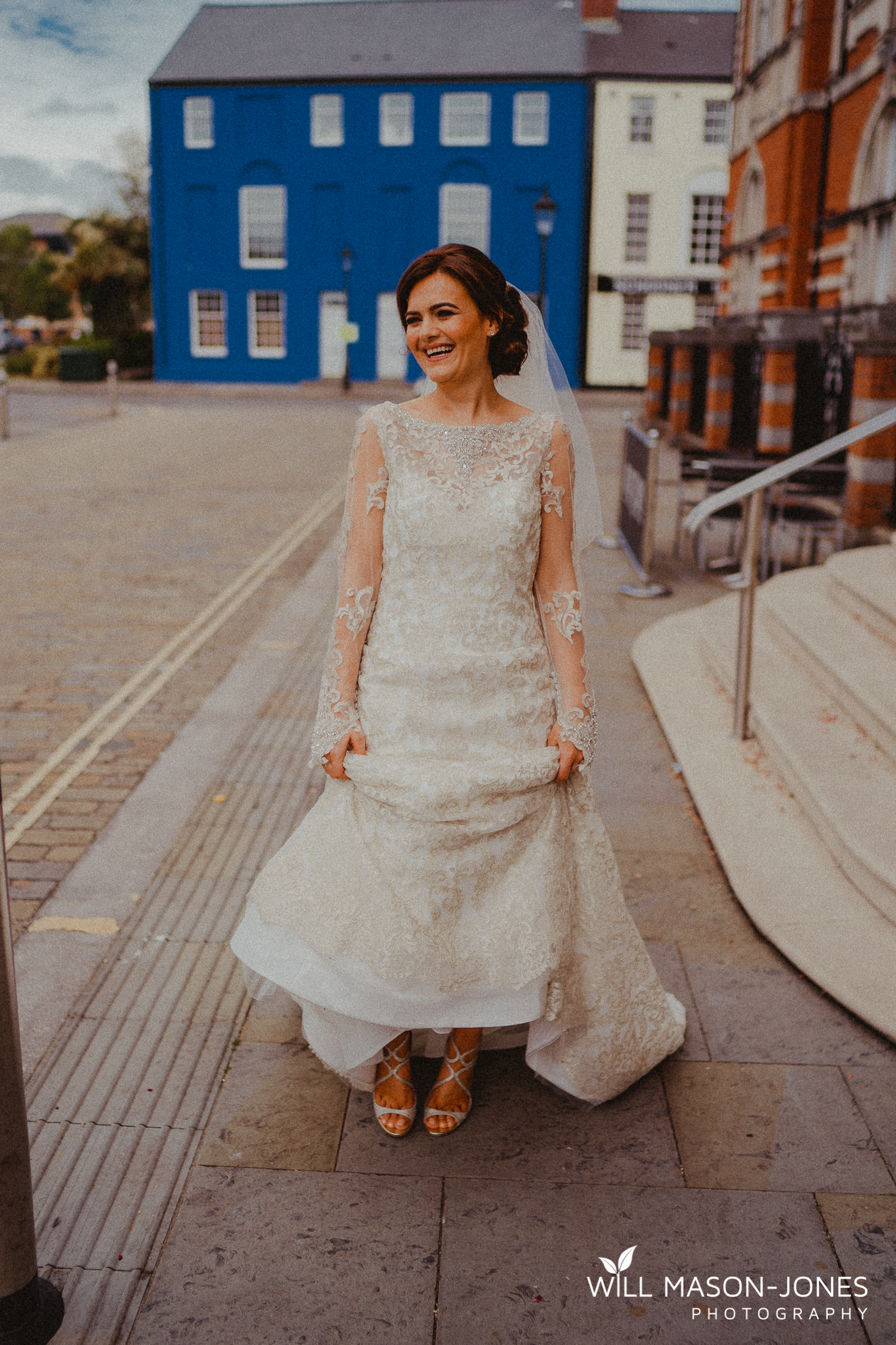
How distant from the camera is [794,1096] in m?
2.94

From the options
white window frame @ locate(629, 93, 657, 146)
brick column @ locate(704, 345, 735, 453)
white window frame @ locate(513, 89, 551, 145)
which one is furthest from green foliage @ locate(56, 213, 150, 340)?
brick column @ locate(704, 345, 735, 453)

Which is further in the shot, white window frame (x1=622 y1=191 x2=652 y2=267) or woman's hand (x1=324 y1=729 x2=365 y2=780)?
white window frame (x1=622 y1=191 x2=652 y2=267)

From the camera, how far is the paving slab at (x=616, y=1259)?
2.25 metres

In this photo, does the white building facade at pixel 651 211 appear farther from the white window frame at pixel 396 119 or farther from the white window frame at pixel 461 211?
the white window frame at pixel 396 119

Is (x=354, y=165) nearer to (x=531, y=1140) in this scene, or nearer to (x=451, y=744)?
(x=451, y=744)

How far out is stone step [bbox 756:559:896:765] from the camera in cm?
495

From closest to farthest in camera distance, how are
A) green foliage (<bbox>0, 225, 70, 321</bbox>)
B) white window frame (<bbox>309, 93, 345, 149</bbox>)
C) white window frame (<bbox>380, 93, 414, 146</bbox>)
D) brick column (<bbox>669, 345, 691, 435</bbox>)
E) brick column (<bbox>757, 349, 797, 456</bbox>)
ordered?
brick column (<bbox>757, 349, 797, 456</bbox>), brick column (<bbox>669, 345, 691, 435</bbox>), white window frame (<bbox>380, 93, 414, 146</bbox>), white window frame (<bbox>309, 93, 345, 149</bbox>), green foliage (<bbox>0, 225, 70, 321</bbox>)

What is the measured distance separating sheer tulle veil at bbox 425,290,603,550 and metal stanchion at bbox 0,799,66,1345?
→ 179cm

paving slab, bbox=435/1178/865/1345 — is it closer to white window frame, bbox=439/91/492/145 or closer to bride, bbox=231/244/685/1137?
bride, bbox=231/244/685/1137

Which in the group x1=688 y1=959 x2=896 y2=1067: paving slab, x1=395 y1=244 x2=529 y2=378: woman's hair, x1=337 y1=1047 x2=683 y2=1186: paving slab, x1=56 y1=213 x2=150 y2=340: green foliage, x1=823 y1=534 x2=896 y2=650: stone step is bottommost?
x1=337 y1=1047 x2=683 y2=1186: paving slab

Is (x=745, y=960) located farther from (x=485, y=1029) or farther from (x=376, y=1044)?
(x=376, y=1044)

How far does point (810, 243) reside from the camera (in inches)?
685

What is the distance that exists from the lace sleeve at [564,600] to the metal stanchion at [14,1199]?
136 centimetres

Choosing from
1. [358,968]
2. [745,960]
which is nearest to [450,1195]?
[358,968]
